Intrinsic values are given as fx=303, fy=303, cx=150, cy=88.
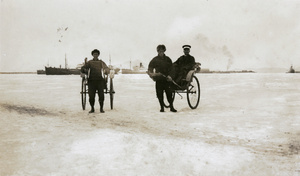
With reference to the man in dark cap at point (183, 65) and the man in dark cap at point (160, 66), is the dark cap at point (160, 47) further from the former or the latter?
the man in dark cap at point (183, 65)

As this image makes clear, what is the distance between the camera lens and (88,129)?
5.79 meters

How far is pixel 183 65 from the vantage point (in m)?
8.39

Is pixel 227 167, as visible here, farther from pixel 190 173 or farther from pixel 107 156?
pixel 107 156

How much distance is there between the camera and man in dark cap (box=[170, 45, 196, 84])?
27.3 feet

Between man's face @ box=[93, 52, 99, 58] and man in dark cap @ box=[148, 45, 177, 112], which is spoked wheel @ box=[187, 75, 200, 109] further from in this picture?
man's face @ box=[93, 52, 99, 58]

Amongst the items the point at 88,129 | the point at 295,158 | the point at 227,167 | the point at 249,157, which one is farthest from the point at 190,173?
the point at 88,129

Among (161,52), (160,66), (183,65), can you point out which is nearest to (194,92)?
(183,65)

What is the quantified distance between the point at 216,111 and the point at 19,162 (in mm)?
6006

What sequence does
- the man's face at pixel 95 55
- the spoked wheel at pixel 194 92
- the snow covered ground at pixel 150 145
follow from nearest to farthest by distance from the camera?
the snow covered ground at pixel 150 145 < the man's face at pixel 95 55 < the spoked wheel at pixel 194 92

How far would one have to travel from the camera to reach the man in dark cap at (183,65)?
8336 millimetres

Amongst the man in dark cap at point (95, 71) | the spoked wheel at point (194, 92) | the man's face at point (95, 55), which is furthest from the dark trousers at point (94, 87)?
the spoked wheel at point (194, 92)

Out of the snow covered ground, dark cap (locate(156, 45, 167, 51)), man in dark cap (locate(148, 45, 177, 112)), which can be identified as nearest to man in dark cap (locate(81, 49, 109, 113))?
the snow covered ground

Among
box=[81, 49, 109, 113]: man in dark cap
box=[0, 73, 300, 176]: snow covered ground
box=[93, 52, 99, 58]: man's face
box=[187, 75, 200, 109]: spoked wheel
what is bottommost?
box=[0, 73, 300, 176]: snow covered ground

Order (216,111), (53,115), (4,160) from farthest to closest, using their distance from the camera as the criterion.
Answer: (216,111) → (53,115) → (4,160)
